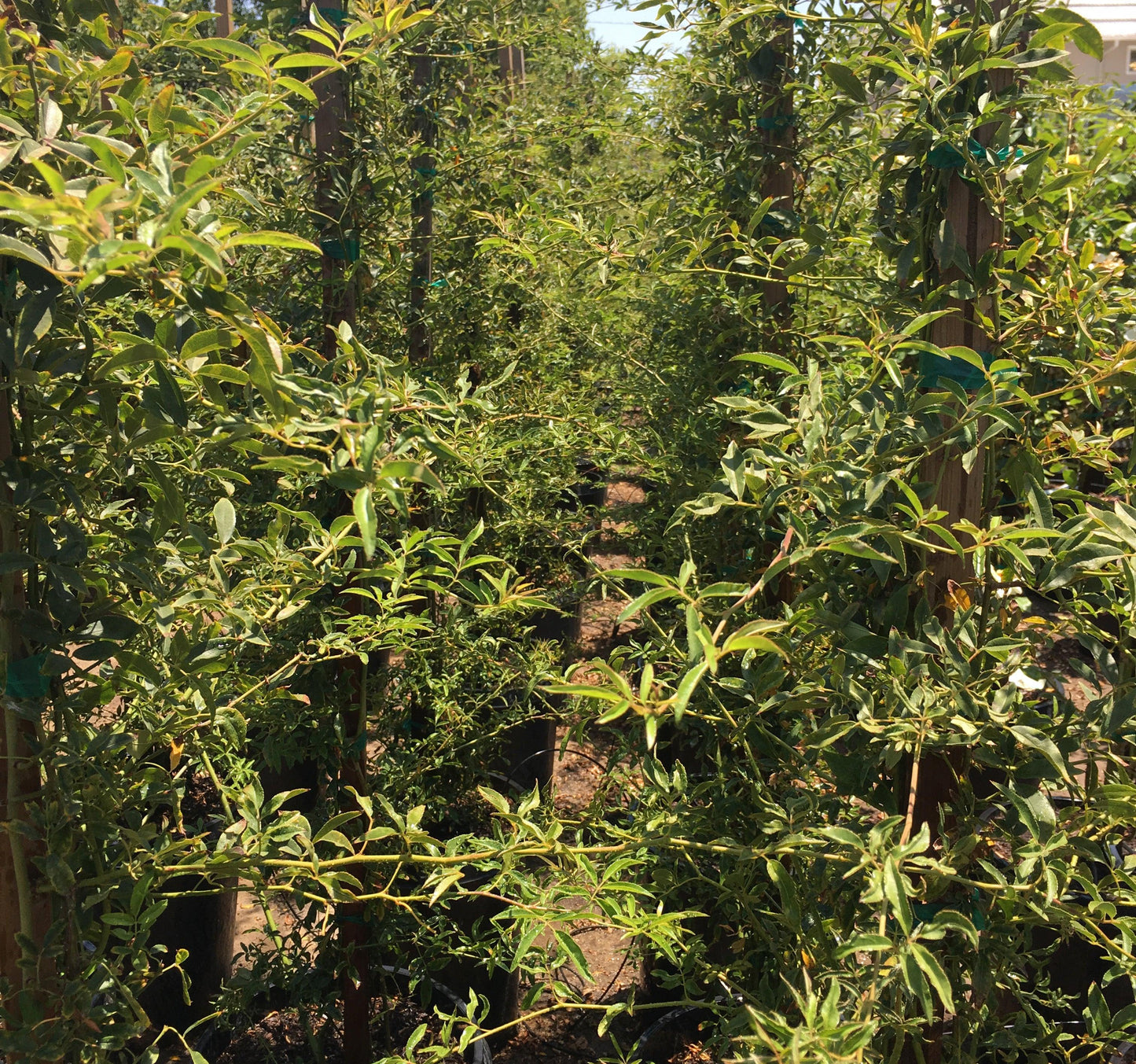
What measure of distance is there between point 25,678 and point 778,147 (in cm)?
163

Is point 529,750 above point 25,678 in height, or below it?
below

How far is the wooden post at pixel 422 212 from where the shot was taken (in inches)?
84.4

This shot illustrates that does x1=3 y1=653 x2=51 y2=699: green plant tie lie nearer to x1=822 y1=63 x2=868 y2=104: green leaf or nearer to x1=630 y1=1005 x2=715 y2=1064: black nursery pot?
x1=822 y1=63 x2=868 y2=104: green leaf

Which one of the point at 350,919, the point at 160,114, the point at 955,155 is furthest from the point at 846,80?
the point at 350,919

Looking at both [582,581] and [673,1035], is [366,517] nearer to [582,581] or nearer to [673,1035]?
[582,581]

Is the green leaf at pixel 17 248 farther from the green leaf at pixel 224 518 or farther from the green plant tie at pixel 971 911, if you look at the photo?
the green plant tie at pixel 971 911

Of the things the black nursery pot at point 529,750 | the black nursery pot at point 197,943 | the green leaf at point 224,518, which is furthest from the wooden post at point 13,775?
the black nursery pot at point 529,750

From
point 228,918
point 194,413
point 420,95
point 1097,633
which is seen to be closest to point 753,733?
point 1097,633

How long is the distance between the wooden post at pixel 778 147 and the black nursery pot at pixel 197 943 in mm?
1627

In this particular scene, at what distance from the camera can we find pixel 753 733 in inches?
50.6

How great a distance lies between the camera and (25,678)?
3.18 ft

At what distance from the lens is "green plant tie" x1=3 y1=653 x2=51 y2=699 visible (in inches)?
37.9

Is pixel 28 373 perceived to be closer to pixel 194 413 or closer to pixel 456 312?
pixel 194 413

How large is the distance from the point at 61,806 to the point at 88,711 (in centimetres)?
14
